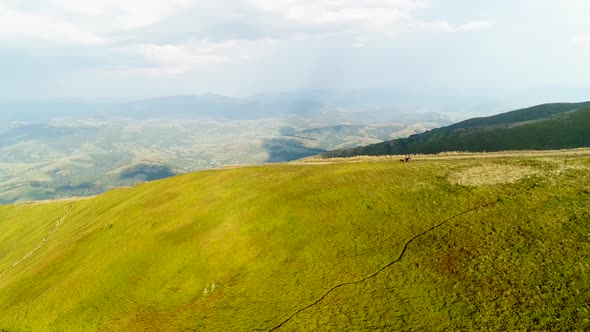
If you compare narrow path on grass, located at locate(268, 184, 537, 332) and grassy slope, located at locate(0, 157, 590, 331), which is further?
narrow path on grass, located at locate(268, 184, 537, 332)

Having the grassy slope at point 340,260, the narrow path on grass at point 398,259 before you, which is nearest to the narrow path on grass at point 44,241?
the grassy slope at point 340,260

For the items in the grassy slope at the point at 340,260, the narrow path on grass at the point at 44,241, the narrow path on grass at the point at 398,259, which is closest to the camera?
the grassy slope at the point at 340,260

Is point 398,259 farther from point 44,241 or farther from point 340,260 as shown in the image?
point 44,241

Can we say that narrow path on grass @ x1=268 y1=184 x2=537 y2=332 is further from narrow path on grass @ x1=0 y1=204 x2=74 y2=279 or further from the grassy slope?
narrow path on grass @ x1=0 y1=204 x2=74 y2=279

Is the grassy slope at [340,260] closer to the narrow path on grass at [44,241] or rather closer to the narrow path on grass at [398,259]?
the narrow path on grass at [398,259]

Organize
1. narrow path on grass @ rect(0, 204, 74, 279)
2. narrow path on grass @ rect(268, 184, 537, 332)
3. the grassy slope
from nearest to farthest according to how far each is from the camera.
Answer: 1. the grassy slope
2. narrow path on grass @ rect(268, 184, 537, 332)
3. narrow path on grass @ rect(0, 204, 74, 279)

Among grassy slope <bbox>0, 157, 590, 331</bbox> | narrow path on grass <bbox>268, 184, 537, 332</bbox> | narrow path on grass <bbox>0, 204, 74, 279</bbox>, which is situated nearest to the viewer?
grassy slope <bbox>0, 157, 590, 331</bbox>

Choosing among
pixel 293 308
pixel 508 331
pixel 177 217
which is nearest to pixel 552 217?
pixel 508 331

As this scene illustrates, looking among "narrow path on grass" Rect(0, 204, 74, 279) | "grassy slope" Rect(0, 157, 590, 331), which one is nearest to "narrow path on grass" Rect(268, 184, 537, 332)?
"grassy slope" Rect(0, 157, 590, 331)

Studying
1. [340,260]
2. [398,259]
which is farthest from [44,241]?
[398,259]
